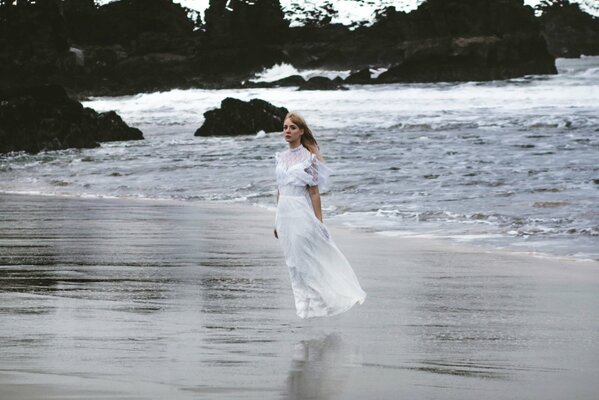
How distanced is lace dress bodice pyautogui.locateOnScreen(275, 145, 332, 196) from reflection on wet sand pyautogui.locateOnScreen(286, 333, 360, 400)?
102cm

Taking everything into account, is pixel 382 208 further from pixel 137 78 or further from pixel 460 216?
pixel 137 78

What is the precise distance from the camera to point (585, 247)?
10641 millimetres

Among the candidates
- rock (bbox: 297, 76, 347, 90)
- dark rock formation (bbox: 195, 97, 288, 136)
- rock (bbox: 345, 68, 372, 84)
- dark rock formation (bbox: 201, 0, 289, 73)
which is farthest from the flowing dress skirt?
dark rock formation (bbox: 201, 0, 289, 73)

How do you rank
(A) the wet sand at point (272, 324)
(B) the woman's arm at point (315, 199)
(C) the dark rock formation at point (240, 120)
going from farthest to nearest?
(C) the dark rock formation at point (240, 120)
(B) the woman's arm at point (315, 199)
(A) the wet sand at point (272, 324)

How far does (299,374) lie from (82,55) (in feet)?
347

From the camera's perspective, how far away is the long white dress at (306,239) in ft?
23.0

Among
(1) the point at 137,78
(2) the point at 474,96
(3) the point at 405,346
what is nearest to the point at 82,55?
(1) the point at 137,78

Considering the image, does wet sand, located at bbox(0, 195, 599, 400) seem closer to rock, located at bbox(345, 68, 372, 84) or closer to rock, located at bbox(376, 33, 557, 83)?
rock, located at bbox(345, 68, 372, 84)

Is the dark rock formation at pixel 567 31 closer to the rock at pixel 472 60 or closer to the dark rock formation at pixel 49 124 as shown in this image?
the rock at pixel 472 60

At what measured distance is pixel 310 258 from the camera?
7082 mm

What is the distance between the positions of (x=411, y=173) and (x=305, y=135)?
11.5m

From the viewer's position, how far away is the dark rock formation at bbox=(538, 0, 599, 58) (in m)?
137

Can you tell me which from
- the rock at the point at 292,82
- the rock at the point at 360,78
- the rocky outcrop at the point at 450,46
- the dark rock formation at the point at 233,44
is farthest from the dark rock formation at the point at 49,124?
the rocky outcrop at the point at 450,46

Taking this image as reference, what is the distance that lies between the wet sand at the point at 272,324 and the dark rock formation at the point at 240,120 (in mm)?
21600
